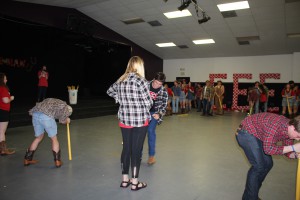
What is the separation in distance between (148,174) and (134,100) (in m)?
1.25

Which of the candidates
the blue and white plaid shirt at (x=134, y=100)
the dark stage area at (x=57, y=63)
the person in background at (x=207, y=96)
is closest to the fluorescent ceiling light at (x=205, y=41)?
A: the person in background at (x=207, y=96)

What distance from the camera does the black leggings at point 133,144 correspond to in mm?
2611

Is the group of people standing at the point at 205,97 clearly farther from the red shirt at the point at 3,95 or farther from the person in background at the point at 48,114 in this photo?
the person in background at the point at 48,114

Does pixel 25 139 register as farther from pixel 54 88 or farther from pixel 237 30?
pixel 237 30

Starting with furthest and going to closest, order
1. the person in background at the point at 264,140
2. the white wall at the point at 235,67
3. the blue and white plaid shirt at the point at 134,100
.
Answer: the white wall at the point at 235,67
the blue and white plaid shirt at the point at 134,100
the person in background at the point at 264,140

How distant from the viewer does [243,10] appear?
27.8 ft

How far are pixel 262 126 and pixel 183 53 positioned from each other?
41.3 ft

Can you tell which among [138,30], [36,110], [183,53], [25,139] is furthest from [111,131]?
[183,53]

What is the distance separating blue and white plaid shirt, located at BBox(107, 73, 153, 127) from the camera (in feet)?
8.29

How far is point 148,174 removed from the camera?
10.7 feet

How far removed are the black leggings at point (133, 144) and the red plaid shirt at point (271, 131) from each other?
3.63ft

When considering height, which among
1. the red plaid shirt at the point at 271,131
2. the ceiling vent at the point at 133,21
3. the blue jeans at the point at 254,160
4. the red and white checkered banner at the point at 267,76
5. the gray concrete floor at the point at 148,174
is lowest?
the gray concrete floor at the point at 148,174

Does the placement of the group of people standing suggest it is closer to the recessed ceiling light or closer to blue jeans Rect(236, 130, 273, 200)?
the recessed ceiling light

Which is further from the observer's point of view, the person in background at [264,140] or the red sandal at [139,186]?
the red sandal at [139,186]
